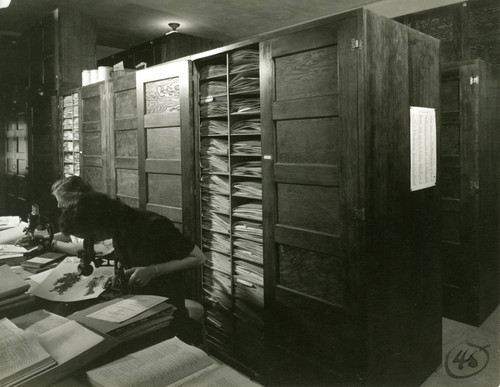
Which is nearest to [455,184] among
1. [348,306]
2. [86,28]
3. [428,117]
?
[428,117]

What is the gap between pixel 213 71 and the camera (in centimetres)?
311

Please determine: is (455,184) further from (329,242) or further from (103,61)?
(103,61)

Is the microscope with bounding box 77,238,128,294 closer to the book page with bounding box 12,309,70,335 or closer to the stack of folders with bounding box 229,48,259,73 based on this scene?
the book page with bounding box 12,309,70,335

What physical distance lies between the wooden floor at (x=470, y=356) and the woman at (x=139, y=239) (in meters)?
1.67

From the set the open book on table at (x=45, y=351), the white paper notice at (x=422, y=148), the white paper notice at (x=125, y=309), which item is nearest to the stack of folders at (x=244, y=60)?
the white paper notice at (x=422, y=148)

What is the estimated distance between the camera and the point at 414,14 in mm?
4629

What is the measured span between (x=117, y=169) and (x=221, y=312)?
176 centimetres

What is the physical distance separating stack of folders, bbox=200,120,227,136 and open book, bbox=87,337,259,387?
2.00 metres

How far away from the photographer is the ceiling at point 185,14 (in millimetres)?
5215

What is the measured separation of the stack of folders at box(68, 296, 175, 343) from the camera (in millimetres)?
1408

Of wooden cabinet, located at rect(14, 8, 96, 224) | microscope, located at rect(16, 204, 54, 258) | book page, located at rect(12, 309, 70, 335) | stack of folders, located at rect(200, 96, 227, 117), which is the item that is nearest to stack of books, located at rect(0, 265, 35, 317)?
book page, located at rect(12, 309, 70, 335)

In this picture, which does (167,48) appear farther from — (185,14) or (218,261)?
(218,261)

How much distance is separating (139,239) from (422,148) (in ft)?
5.55

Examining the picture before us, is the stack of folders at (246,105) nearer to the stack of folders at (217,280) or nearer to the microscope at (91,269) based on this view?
the stack of folders at (217,280)
